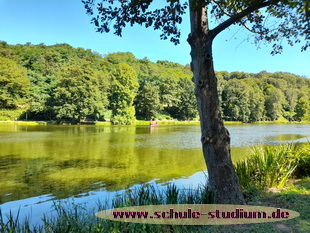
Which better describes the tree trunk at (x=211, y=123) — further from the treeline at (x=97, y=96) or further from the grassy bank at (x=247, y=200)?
the treeline at (x=97, y=96)

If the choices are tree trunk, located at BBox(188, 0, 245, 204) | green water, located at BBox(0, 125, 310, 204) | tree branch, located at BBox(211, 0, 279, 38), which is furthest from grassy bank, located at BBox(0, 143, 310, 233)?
tree branch, located at BBox(211, 0, 279, 38)

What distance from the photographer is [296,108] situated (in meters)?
80.5

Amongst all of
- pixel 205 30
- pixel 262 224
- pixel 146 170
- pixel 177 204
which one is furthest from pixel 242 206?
pixel 146 170

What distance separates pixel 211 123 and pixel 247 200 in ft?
5.27

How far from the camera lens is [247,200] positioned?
13.0 ft

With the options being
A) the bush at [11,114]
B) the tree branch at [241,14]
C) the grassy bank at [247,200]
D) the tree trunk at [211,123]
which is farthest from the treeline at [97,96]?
the tree branch at [241,14]

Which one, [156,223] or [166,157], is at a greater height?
[156,223]

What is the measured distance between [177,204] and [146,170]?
5541 millimetres

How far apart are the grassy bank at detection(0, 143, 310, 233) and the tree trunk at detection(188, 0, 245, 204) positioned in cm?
30

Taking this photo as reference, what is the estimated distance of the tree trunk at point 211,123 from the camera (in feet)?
11.5

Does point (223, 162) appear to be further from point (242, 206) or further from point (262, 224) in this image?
point (262, 224)

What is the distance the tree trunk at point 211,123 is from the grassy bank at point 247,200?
299mm

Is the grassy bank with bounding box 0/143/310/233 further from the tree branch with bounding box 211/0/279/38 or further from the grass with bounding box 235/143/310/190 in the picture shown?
the tree branch with bounding box 211/0/279/38

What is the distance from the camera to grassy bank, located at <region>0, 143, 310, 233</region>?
2.65 meters
